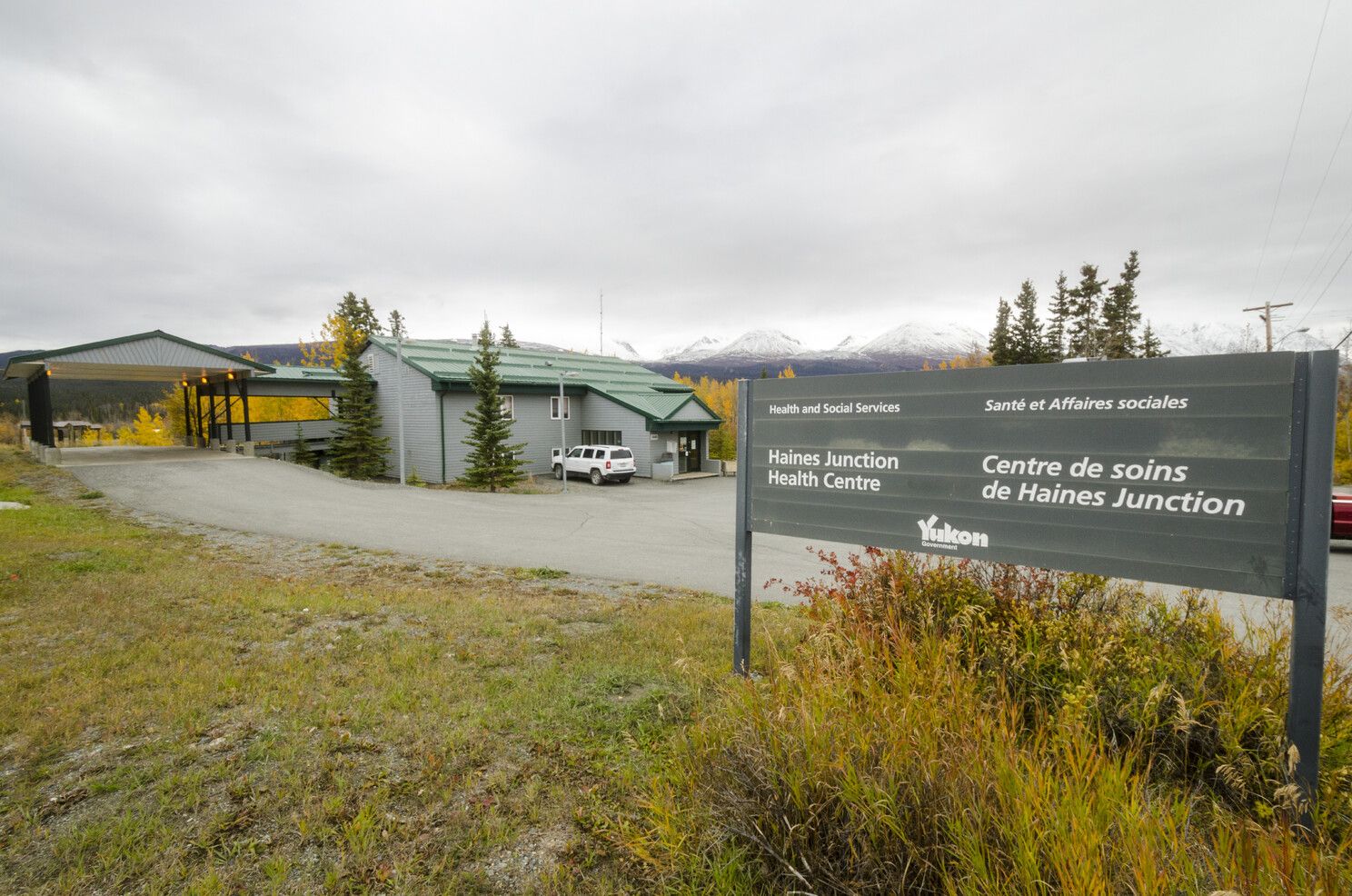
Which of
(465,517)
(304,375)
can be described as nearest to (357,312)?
(304,375)

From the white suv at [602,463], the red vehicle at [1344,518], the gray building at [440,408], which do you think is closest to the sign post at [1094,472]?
the red vehicle at [1344,518]

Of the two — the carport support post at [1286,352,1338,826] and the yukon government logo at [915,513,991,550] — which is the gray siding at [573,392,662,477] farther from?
the carport support post at [1286,352,1338,826]

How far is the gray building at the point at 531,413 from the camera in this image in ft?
103

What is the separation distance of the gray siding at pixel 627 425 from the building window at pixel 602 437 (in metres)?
0.19

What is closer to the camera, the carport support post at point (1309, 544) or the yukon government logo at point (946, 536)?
the carport support post at point (1309, 544)

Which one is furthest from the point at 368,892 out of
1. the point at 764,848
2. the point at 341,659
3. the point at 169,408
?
the point at 169,408

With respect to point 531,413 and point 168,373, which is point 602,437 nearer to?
point 531,413

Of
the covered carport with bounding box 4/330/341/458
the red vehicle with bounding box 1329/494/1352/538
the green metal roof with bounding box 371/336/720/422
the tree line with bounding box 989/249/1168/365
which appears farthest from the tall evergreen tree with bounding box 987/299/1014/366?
the covered carport with bounding box 4/330/341/458

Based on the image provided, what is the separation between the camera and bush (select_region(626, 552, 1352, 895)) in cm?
215

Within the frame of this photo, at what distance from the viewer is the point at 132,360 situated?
23.3m

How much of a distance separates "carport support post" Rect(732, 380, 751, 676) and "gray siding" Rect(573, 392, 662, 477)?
2755 centimetres

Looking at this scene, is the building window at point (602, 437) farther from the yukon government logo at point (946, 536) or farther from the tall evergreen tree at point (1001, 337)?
the tall evergreen tree at point (1001, 337)

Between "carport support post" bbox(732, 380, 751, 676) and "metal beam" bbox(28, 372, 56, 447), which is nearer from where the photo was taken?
"carport support post" bbox(732, 380, 751, 676)

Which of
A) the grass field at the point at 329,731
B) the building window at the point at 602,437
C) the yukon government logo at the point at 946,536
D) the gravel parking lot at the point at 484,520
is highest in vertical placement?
the yukon government logo at the point at 946,536
